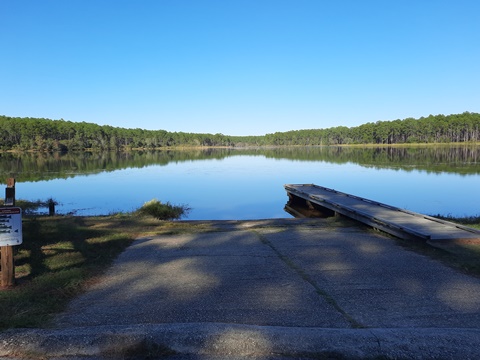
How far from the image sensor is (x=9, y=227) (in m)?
5.02

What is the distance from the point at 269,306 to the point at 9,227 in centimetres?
356

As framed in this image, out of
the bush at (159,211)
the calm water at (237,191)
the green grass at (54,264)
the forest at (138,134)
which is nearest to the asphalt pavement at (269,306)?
the green grass at (54,264)

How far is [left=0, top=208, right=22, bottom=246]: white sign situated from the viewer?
4.99m

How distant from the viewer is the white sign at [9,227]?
499cm

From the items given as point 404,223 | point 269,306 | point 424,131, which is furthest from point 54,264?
point 424,131

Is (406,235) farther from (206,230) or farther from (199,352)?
(199,352)

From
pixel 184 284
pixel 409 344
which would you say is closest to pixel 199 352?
pixel 409 344

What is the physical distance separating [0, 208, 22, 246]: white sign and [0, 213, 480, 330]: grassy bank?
68 cm

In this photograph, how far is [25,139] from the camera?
349ft

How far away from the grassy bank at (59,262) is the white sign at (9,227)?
68 cm

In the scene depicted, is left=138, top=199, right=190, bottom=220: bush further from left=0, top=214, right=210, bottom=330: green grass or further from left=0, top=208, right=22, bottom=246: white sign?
left=0, top=208, right=22, bottom=246: white sign

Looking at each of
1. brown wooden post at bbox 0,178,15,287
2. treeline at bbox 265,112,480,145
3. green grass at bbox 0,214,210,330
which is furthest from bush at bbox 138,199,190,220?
treeline at bbox 265,112,480,145

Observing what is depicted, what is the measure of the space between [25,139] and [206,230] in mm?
113023

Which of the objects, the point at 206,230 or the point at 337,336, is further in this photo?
the point at 206,230
